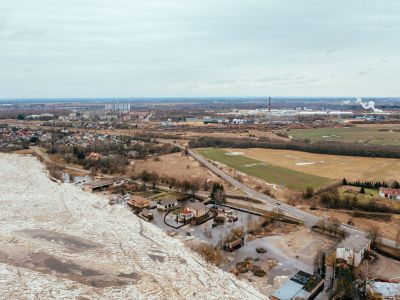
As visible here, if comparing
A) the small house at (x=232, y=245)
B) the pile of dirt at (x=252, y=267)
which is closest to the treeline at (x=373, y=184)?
the small house at (x=232, y=245)

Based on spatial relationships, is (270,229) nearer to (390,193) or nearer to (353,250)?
(353,250)

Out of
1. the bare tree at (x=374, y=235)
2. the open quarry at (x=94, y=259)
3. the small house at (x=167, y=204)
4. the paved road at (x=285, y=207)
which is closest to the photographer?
the open quarry at (x=94, y=259)

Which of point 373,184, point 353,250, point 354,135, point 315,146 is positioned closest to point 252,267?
point 353,250

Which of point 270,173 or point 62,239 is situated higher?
point 270,173

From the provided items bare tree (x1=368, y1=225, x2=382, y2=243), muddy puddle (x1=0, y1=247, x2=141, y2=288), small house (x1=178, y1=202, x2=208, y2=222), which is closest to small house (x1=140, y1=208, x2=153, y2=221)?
small house (x1=178, y1=202, x2=208, y2=222)

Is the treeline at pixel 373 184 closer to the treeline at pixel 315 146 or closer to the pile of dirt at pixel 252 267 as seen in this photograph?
the treeline at pixel 315 146

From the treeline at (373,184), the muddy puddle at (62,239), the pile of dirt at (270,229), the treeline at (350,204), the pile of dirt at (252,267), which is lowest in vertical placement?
the pile of dirt at (252,267)

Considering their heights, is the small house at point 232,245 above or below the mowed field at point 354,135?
below
